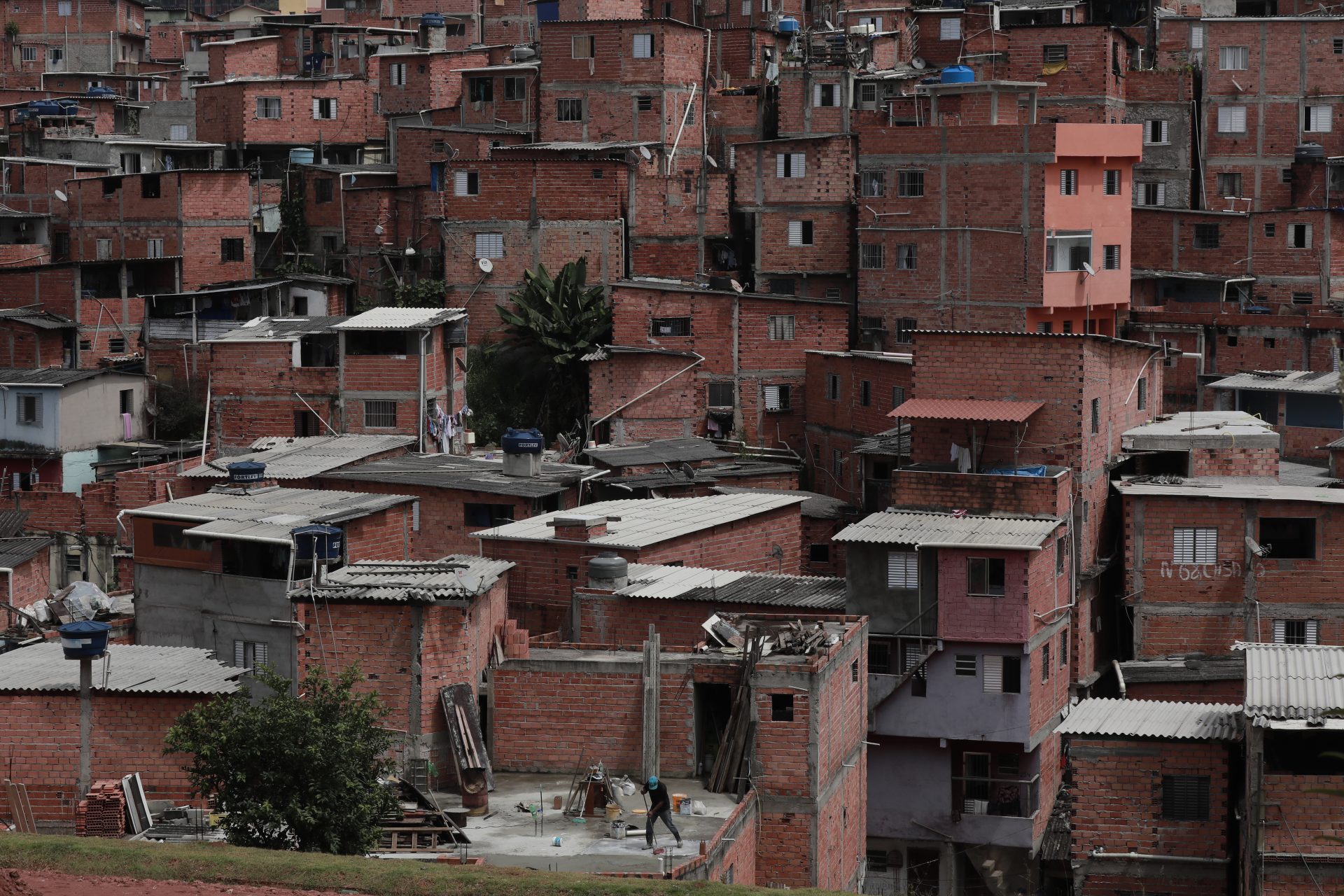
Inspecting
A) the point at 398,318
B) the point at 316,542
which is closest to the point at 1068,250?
the point at 398,318

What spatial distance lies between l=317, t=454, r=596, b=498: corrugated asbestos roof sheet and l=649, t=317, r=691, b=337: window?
557 centimetres

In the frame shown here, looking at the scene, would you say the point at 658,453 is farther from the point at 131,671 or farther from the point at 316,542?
the point at 131,671

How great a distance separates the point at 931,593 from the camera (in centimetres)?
3447

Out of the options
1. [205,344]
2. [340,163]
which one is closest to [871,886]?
[205,344]

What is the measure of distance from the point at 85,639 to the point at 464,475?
47.6 feet

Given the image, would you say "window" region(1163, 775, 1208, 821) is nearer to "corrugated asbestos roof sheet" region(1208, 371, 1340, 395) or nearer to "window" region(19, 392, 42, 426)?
"corrugated asbestos roof sheet" region(1208, 371, 1340, 395)

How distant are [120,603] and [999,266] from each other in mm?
21831

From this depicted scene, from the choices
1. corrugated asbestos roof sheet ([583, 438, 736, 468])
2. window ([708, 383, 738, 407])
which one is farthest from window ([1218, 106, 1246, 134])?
corrugated asbestos roof sheet ([583, 438, 736, 468])

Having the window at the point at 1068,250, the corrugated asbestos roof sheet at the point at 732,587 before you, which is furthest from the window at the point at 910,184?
the corrugated asbestos roof sheet at the point at 732,587

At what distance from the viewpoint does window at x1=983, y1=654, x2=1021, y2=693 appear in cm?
3444

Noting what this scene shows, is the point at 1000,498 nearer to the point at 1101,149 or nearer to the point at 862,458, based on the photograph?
the point at 862,458

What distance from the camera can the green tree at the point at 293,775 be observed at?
25.6 m

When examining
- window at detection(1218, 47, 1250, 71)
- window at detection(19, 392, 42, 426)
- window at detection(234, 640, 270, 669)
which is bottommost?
window at detection(234, 640, 270, 669)

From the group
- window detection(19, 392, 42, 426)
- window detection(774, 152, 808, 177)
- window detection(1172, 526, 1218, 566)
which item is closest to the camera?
window detection(1172, 526, 1218, 566)
